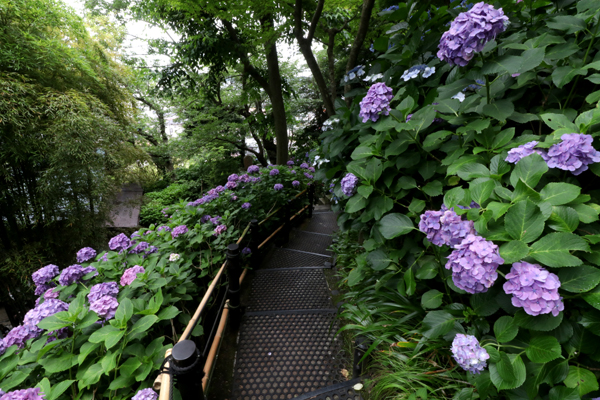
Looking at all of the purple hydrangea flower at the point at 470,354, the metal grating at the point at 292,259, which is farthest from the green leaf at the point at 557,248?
the metal grating at the point at 292,259

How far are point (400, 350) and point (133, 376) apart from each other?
3.88 ft

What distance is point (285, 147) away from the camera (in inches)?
235

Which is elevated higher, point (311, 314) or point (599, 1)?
point (599, 1)

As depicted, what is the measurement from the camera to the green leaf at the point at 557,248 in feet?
2.16

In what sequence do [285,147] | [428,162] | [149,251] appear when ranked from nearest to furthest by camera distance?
[428,162] → [149,251] → [285,147]

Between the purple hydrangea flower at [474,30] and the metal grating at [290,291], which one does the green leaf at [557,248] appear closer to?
the purple hydrangea flower at [474,30]

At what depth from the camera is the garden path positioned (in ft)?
4.54

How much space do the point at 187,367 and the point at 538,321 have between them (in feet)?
3.59

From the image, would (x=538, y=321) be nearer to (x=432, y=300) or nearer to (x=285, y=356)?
(x=432, y=300)

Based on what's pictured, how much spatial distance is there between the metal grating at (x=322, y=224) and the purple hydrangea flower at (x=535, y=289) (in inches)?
131

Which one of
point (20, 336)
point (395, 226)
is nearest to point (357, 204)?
point (395, 226)

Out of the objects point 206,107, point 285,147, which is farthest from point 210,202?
point 206,107

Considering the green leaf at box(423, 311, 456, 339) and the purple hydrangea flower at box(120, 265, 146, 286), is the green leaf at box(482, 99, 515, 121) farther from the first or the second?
the purple hydrangea flower at box(120, 265, 146, 286)

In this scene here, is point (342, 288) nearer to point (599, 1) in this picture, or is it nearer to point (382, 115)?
point (382, 115)
